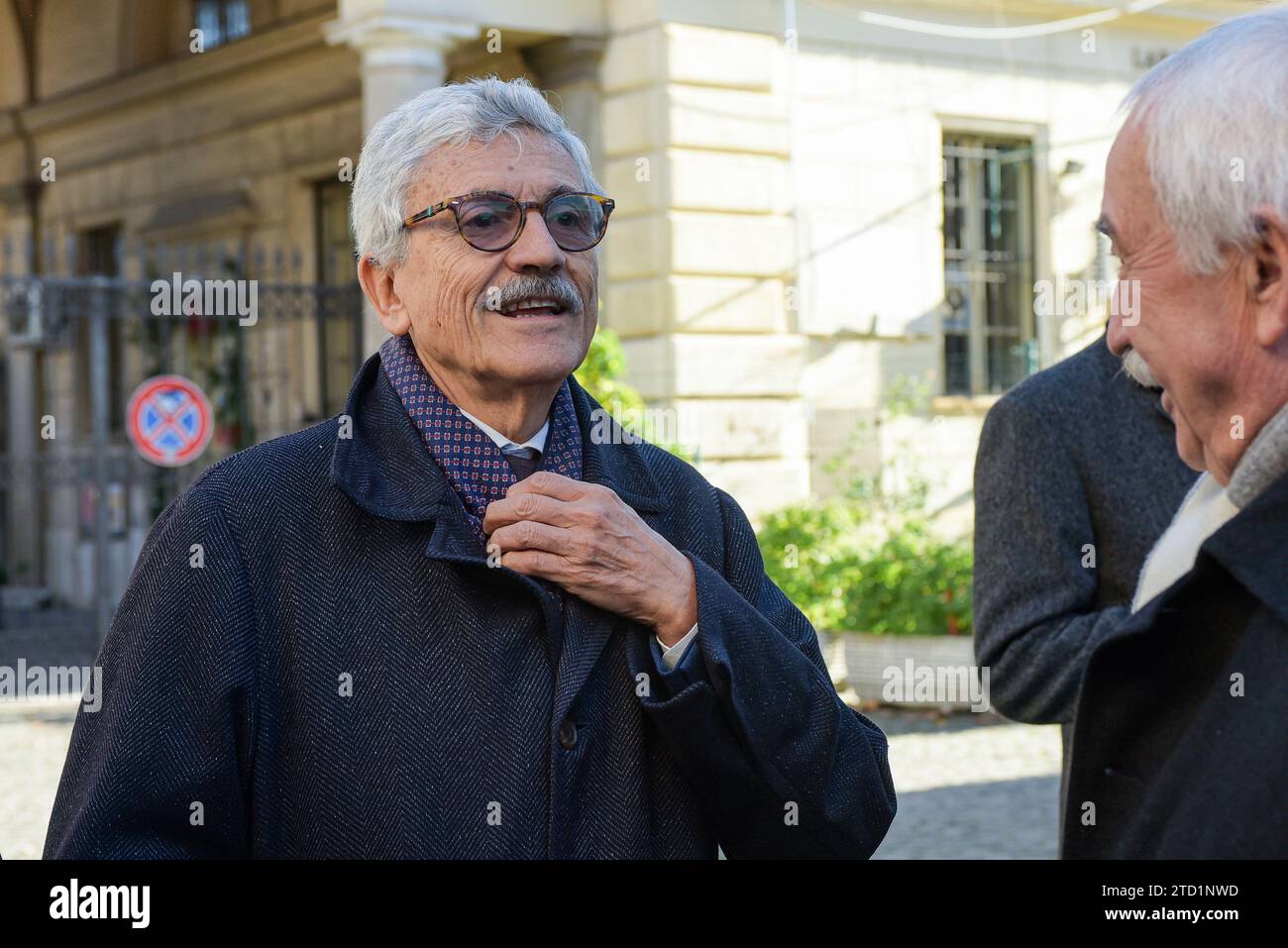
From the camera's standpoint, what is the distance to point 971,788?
27.1ft

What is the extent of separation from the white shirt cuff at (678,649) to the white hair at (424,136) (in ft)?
2.32

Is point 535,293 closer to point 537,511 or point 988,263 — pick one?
point 537,511

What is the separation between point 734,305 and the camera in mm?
12578

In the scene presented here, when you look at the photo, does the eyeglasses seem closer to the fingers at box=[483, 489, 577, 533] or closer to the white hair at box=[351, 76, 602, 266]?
the white hair at box=[351, 76, 602, 266]

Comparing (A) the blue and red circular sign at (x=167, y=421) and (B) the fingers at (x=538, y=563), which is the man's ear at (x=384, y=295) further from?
(A) the blue and red circular sign at (x=167, y=421)

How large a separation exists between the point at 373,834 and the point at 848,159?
452 inches

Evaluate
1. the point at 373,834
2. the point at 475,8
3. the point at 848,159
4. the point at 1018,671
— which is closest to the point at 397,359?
the point at 373,834

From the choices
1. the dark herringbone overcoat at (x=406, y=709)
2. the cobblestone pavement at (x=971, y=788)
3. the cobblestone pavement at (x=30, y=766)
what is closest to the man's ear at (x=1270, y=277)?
the dark herringbone overcoat at (x=406, y=709)

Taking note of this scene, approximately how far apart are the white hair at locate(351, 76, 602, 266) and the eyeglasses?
0.09ft

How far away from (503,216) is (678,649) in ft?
2.23

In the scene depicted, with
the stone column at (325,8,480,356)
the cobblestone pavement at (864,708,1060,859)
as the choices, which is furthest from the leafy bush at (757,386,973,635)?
the stone column at (325,8,480,356)

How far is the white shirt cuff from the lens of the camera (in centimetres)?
243

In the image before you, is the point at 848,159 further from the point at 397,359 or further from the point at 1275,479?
the point at 1275,479

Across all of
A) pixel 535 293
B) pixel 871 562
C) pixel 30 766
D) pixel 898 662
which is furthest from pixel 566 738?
pixel 871 562
